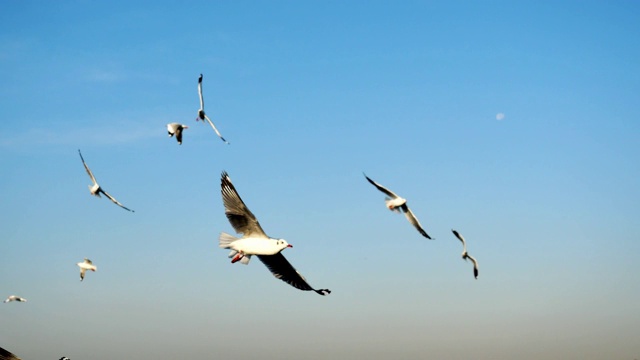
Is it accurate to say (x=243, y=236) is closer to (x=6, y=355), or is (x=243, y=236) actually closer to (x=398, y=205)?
(x=398, y=205)

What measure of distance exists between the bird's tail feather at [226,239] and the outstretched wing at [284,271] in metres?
1.59

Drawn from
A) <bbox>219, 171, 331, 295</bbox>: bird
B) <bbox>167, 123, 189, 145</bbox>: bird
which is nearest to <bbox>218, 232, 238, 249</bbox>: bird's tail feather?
<bbox>219, 171, 331, 295</bbox>: bird

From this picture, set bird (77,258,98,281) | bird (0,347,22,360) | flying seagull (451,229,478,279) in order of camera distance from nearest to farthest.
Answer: bird (0,347,22,360)
flying seagull (451,229,478,279)
bird (77,258,98,281)

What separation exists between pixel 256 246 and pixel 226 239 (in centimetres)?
96

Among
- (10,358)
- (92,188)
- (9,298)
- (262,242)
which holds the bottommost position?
(10,358)

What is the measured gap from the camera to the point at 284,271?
24.2 m

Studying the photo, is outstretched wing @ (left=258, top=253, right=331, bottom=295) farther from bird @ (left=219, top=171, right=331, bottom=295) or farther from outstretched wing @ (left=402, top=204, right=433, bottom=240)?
outstretched wing @ (left=402, top=204, right=433, bottom=240)

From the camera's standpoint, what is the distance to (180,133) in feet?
78.2

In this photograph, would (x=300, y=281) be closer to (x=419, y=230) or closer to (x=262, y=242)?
(x=262, y=242)

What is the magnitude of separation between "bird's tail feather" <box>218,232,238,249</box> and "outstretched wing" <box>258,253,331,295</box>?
5.22ft

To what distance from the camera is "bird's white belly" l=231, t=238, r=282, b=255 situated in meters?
22.7

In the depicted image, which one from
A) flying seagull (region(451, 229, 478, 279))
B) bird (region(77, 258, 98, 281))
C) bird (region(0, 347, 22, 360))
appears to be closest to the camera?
bird (region(0, 347, 22, 360))

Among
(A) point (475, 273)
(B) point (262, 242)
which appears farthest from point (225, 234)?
(A) point (475, 273)

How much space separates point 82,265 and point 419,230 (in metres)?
15.1
